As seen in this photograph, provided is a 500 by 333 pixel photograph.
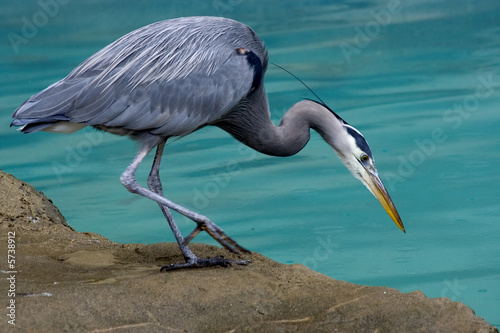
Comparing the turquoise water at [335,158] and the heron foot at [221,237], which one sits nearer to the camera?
the heron foot at [221,237]

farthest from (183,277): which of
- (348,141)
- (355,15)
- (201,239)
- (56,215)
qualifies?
(355,15)

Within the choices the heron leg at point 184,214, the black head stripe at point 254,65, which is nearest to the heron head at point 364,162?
the black head stripe at point 254,65

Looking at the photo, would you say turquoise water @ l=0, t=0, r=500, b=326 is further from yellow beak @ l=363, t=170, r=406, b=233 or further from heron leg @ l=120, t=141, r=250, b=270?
heron leg @ l=120, t=141, r=250, b=270

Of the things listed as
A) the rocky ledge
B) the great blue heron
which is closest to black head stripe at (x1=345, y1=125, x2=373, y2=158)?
the great blue heron

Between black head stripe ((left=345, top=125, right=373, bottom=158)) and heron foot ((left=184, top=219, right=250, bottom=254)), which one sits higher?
black head stripe ((left=345, top=125, right=373, bottom=158))

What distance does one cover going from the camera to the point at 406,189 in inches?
298

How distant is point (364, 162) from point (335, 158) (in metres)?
3.31

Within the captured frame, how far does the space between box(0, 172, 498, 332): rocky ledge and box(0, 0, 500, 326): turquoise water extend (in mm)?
1793

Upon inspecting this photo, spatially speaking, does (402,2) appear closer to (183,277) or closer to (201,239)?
(201,239)

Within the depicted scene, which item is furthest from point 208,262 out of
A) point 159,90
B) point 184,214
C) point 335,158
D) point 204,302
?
point 335,158

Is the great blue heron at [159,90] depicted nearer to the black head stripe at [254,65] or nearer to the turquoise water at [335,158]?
the black head stripe at [254,65]

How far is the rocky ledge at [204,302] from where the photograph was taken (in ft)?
11.9

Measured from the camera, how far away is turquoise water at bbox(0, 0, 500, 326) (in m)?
6.41

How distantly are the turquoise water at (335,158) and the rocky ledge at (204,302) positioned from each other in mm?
1793
